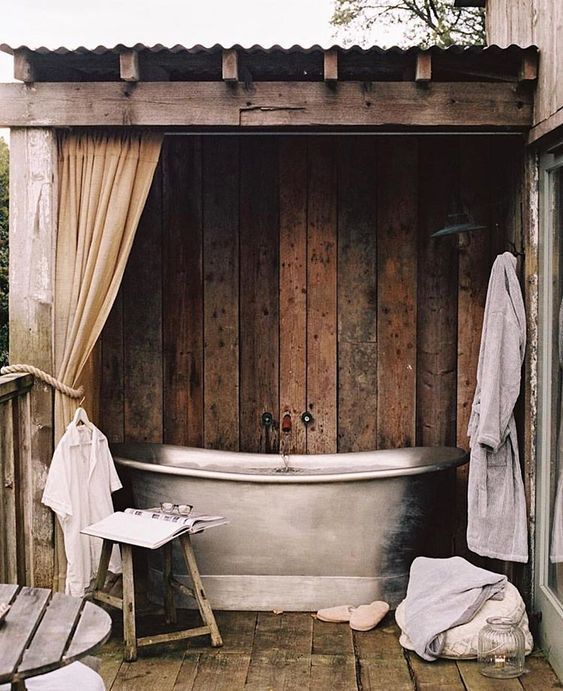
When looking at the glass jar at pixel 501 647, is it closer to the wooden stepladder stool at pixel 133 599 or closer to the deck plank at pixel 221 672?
the deck plank at pixel 221 672

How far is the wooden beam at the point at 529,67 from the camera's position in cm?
371

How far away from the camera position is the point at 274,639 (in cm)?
389

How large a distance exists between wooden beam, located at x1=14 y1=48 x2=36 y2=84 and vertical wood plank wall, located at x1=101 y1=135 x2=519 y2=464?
112 centimetres

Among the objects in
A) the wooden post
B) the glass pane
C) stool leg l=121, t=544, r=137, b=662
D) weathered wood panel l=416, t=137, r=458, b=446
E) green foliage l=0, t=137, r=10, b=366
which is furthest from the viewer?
green foliage l=0, t=137, r=10, b=366

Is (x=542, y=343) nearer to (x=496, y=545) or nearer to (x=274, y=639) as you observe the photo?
(x=496, y=545)

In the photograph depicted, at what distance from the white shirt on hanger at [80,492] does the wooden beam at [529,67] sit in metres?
2.22

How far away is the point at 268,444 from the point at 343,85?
189 centimetres

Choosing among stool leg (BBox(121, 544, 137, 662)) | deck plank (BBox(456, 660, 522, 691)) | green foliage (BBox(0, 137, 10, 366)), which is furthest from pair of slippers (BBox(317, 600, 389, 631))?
green foliage (BBox(0, 137, 10, 366))

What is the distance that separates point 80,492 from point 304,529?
0.96 metres

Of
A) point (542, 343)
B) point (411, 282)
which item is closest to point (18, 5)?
point (411, 282)

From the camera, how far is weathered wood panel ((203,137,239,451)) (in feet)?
15.8

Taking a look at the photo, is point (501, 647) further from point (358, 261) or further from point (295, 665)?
point (358, 261)

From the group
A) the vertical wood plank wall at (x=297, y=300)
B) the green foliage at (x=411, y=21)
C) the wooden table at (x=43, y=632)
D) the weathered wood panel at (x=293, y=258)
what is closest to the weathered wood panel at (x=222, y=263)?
the vertical wood plank wall at (x=297, y=300)

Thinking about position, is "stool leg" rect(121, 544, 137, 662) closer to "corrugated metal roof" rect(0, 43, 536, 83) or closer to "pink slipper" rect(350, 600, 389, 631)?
"pink slipper" rect(350, 600, 389, 631)
